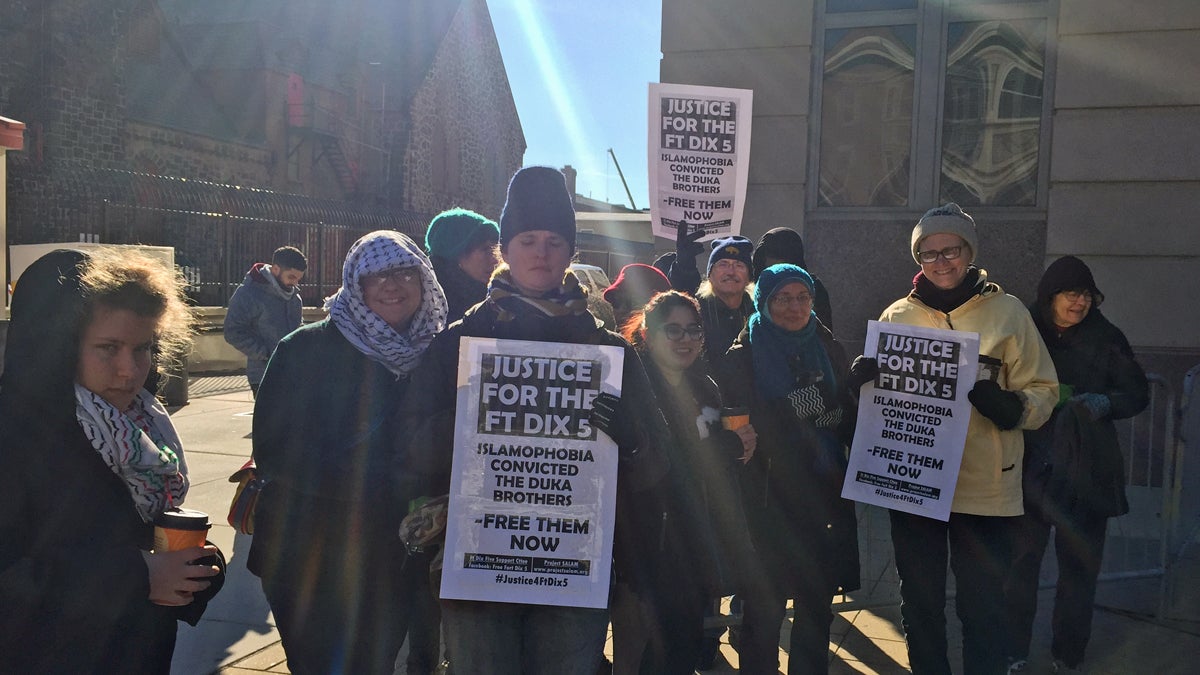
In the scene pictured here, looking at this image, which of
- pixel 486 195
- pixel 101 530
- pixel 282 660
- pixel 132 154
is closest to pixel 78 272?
pixel 101 530

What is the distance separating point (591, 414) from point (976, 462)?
190 cm

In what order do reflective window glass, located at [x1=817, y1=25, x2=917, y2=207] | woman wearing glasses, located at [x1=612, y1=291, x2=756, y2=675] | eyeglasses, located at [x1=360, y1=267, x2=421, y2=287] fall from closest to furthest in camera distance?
eyeglasses, located at [x1=360, y1=267, x2=421, y2=287]
woman wearing glasses, located at [x1=612, y1=291, x2=756, y2=675]
reflective window glass, located at [x1=817, y1=25, x2=917, y2=207]

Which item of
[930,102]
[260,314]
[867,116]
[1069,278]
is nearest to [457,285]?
[1069,278]

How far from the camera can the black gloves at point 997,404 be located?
3553 mm

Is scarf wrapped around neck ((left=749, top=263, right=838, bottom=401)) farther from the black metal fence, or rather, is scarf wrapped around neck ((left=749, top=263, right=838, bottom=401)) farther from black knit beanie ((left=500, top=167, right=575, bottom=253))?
the black metal fence

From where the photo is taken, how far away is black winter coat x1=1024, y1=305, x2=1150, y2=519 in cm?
418

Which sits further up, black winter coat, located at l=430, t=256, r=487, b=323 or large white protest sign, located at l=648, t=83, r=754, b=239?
large white protest sign, located at l=648, t=83, r=754, b=239

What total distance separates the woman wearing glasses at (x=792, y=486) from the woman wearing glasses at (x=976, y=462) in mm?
262

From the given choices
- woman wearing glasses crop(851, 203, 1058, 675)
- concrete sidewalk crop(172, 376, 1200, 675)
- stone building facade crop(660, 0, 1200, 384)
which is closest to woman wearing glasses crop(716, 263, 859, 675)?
woman wearing glasses crop(851, 203, 1058, 675)

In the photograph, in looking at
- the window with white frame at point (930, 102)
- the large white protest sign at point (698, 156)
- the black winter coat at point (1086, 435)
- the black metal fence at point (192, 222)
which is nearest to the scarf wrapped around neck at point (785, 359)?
the black winter coat at point (1086, 435)

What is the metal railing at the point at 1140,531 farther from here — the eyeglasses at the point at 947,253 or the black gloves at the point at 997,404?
the eyeglasses at the point at 947,253

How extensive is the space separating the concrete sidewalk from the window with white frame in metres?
3.33

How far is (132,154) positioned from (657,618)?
2348 centimetres

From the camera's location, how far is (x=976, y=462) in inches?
146
